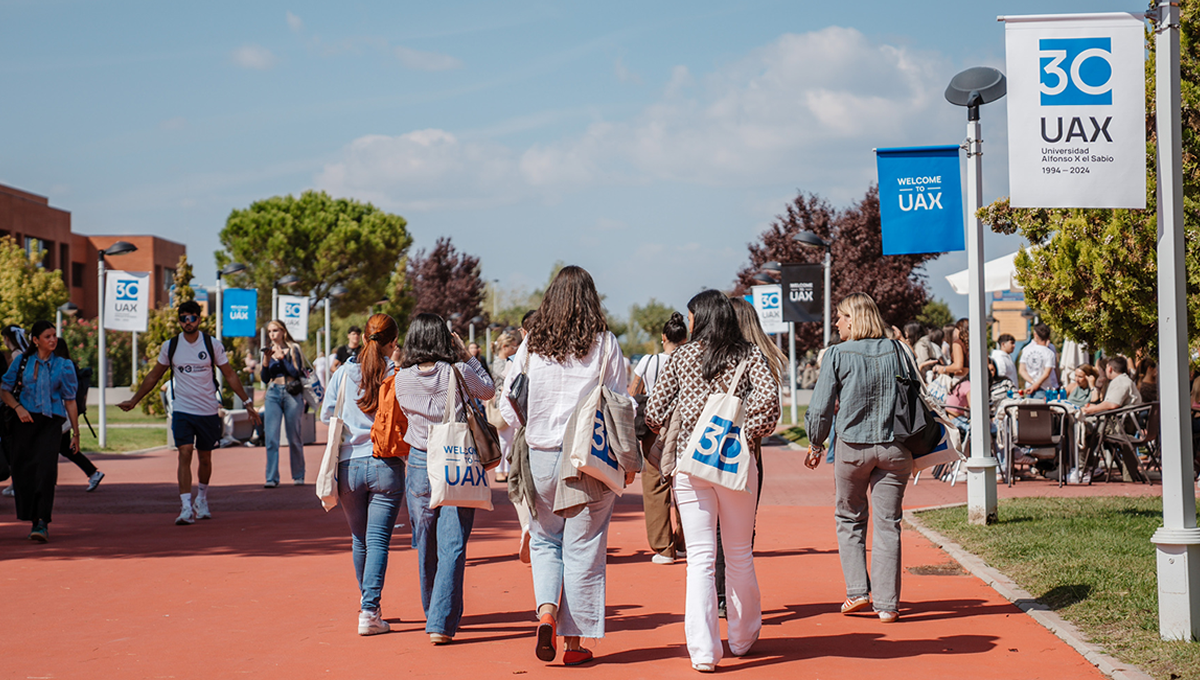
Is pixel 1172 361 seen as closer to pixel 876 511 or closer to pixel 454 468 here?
pixel 876 511

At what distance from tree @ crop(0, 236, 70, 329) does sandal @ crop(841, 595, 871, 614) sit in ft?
155

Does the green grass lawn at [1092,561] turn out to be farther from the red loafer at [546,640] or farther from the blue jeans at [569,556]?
the red loafer at [546,640]

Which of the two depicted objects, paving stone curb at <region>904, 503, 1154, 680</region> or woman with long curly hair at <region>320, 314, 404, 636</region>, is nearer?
paving stone curb at <region>904, 503, 1154, 680</region>

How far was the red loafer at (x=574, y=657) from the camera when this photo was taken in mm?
5461

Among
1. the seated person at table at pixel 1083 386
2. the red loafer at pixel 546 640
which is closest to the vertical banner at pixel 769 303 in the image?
the seated person at table at pixel 1083 386

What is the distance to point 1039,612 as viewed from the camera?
640 cm

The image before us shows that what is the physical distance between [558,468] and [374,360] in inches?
62.2

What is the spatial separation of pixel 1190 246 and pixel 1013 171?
395 centimetres

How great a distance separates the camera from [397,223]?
214ft

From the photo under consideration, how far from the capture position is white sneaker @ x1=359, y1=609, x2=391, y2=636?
6.10 metres

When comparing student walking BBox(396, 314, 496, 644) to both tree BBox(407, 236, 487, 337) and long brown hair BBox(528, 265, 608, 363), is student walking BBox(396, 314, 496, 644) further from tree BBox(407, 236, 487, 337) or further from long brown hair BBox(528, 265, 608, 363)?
tree BBox(407, 236, 487, 337)

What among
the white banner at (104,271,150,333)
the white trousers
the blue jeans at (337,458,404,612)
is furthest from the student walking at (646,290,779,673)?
the white banner at (104,271,150,333)

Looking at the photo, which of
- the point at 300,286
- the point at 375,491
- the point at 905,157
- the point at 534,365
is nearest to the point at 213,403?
the point at 375,491

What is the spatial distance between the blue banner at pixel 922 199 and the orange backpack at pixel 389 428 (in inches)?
225
